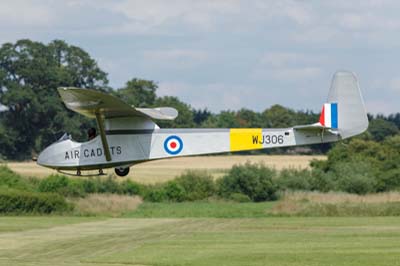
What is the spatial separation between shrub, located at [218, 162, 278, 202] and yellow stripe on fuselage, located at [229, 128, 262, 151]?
1559 inches

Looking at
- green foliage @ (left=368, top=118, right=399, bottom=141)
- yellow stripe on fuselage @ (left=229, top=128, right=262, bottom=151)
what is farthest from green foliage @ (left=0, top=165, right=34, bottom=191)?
green foliage @ (left=368, top=118, right=399, bottom=141)

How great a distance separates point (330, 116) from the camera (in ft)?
107

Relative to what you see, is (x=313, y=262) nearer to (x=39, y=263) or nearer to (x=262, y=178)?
(x=39, y=263)

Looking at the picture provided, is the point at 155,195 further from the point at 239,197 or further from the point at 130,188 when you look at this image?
the point at 239,197

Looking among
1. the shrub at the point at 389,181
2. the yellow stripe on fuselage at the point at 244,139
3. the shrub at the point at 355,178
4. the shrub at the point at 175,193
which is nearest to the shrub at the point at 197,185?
the shrub at the point at 175,193

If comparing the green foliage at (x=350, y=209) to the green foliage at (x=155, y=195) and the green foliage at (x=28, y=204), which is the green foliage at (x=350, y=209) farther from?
the green foliage at (x=28, y=204)

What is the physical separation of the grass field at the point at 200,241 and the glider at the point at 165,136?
4.02 metres

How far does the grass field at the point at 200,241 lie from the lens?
35.7 m

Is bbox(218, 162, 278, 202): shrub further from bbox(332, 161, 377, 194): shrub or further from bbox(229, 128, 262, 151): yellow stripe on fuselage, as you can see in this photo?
bbox(229, 128, 262, 151): yellow stripe on fuselage

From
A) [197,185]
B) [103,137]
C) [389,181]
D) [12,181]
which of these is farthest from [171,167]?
[103,137]

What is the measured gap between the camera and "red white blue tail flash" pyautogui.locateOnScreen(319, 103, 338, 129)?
3247 centimetres

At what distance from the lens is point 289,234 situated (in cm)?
4656

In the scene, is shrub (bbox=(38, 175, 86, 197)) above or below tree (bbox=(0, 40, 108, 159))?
below

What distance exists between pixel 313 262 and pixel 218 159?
64.5 meters
